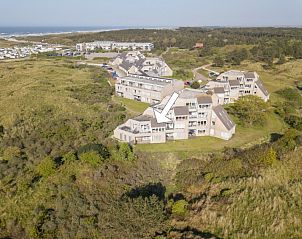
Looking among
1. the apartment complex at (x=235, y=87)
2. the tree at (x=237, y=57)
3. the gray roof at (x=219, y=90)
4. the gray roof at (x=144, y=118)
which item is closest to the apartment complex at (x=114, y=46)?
the tree at (x=237, y=57)

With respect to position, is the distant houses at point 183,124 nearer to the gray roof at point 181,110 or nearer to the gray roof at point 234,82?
the gray roof at point 181,110

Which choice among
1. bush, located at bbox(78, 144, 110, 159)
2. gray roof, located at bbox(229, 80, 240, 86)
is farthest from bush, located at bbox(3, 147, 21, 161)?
gray roof, located at bbox(229, 80, 240, 86)

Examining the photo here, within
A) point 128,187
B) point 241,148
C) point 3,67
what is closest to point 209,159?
point 241,148

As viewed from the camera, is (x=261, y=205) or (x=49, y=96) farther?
(x=49, y=96)

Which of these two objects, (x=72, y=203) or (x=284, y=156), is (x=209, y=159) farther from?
(x=72, y=203)

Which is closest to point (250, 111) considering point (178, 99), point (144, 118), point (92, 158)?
point (178, 99)

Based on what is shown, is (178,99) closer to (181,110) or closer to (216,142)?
(181,110)
